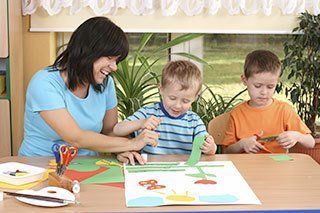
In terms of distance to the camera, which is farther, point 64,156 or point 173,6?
point 173,6

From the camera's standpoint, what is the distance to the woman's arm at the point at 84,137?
6.81 ft

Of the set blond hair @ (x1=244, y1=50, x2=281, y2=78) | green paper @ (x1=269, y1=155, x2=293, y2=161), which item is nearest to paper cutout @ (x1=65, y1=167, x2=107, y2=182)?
green paper @ (x1=269, y1=155, x2=293, y2=161)

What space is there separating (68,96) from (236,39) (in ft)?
6.20

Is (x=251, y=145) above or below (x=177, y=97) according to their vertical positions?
below

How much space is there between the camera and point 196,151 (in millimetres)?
2074

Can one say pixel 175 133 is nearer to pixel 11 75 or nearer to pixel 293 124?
pixel 293 124

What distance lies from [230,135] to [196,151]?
50cm

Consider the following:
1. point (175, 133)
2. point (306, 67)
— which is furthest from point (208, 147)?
point (306, 67)

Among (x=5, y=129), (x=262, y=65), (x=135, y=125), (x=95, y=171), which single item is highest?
(x=262, y=65)

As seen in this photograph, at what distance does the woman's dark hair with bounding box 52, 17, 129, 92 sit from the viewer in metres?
2.12

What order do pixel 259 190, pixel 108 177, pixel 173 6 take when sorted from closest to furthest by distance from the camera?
pixel 259 190, pixel 108 177, pixel 173 6

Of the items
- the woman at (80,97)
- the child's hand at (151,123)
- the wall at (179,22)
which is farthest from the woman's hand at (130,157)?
the wall at (179,22)

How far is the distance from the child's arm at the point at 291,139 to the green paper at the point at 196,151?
0.36m

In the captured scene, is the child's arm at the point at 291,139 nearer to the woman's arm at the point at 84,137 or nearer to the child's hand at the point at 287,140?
the child's hand at the point at 287,140
